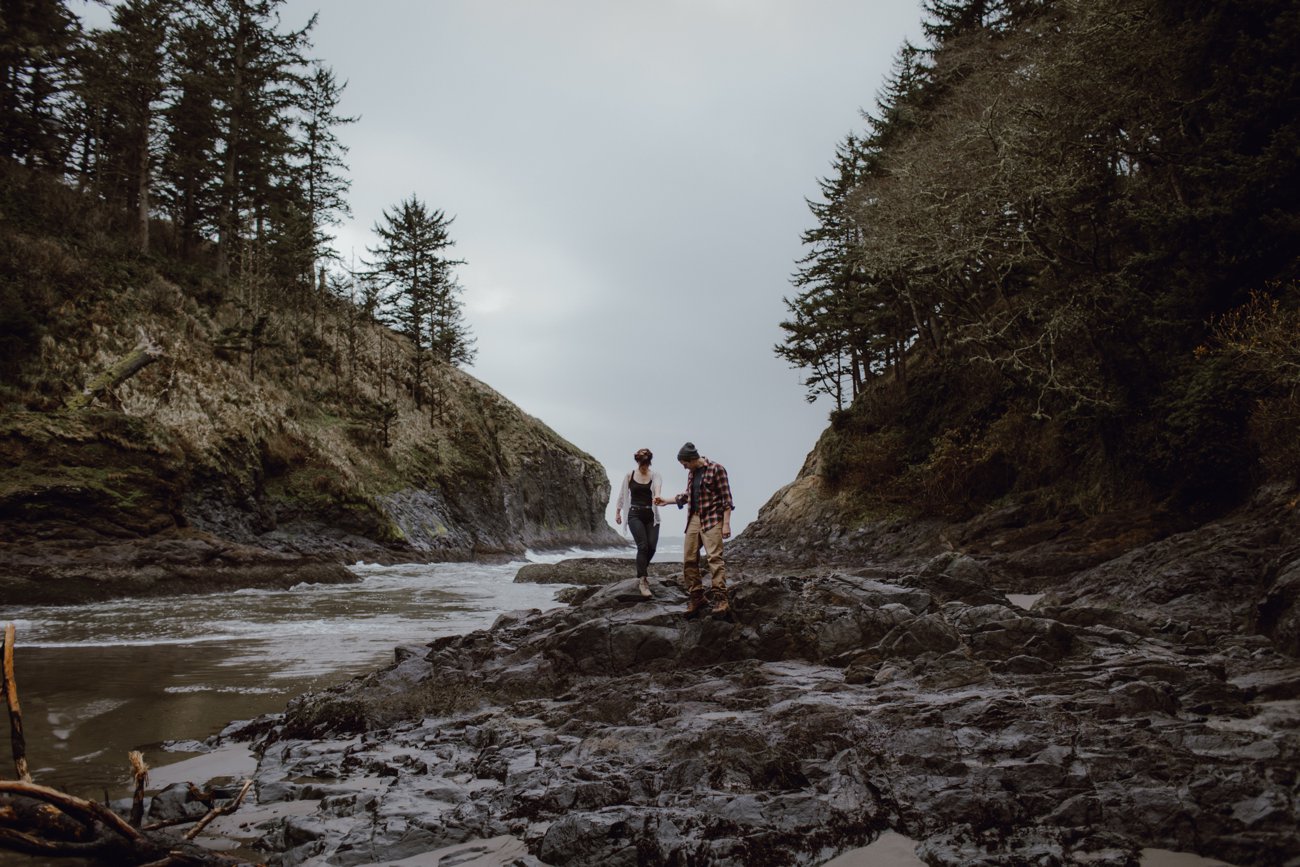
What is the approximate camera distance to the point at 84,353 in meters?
20.3

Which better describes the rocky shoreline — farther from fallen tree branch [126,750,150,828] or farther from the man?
fallen tree branch [126,750,150,828]

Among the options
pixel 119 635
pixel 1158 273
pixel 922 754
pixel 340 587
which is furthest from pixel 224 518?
pixel 1158 273

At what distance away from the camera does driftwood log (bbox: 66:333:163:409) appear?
18.4m

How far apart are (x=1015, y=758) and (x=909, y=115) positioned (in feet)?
98.0

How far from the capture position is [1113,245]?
17.4 meters

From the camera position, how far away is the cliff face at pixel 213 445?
15.5 meters

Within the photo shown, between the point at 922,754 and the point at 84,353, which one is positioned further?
the point at 84,353

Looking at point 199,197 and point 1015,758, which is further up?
point 199,197

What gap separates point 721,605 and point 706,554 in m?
0.63

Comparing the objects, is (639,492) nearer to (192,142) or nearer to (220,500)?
(220,500)

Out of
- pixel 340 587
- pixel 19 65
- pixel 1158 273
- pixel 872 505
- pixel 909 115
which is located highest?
pixel 19 65

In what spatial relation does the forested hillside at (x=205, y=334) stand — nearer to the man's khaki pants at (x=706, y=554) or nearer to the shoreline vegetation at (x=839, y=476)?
the shoreline vegetation at (x=839, y=476)

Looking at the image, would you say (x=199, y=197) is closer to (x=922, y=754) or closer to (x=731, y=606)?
(x=731, y=606)

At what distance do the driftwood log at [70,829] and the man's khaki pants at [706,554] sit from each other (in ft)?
18.4
